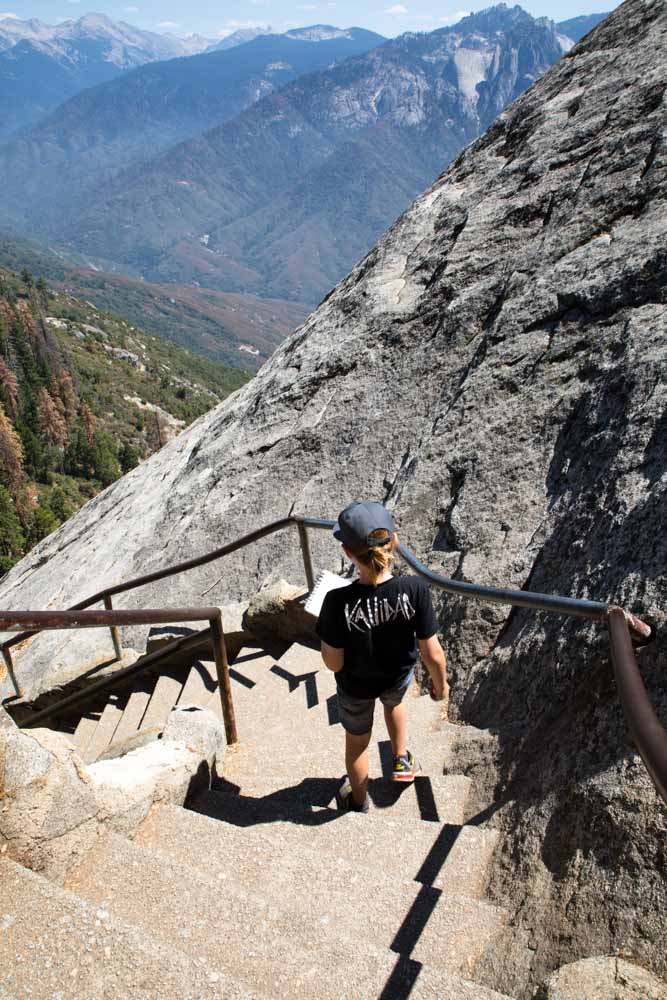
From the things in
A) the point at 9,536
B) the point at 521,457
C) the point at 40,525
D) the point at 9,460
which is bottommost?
the point at 40,525

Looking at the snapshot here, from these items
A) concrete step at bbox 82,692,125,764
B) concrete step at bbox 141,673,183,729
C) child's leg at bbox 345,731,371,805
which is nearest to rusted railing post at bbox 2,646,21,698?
concrete step at bbox 82,692,125,764

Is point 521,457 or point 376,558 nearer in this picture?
point 376,558

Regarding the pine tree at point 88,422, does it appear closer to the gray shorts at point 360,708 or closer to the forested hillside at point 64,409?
the forested hillside at point 64,409

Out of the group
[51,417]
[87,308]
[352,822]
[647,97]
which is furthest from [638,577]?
[87,308]

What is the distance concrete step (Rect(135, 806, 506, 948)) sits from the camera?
2887 millimetres

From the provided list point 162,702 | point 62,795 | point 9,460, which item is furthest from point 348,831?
point 9,460

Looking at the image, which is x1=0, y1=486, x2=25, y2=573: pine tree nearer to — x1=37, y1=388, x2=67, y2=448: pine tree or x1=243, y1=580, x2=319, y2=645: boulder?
x1=37, y1=388, x2=67, y2=448: pine tree

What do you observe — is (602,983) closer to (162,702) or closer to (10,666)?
(162,702)

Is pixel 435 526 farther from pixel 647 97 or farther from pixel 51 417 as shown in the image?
pixel 51 417

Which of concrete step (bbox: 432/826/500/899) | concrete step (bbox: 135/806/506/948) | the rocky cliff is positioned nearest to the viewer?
concrete step (bbox: 135/806/506/948)

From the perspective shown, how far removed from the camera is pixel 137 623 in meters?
4.39

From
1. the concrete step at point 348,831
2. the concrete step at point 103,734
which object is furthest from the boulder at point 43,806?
the concrete step at point 103,734

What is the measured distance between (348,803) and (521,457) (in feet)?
11.4

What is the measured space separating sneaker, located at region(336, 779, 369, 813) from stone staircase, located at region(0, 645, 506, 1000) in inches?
2.1
